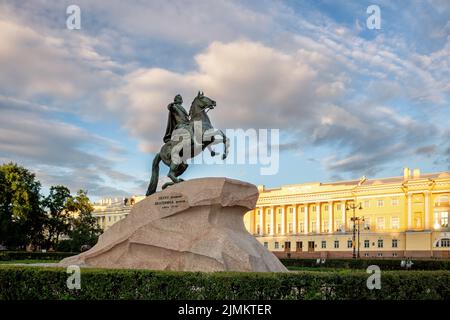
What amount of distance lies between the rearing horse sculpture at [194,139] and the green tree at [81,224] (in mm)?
46638

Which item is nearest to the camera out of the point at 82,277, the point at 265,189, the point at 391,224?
the point at 82,277

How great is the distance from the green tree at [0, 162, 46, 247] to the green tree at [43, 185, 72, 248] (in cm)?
409

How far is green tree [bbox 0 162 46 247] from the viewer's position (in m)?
55.4

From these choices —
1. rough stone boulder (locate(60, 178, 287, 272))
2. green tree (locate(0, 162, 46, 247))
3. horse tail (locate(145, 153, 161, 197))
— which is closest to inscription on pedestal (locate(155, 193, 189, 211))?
rough stone boulder (locate(60, 178, 287, 272))

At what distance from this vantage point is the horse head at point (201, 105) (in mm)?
17031

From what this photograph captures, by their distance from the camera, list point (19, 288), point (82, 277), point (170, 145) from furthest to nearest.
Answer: point (170, 145) → point (19, 288) → point (82, 277)

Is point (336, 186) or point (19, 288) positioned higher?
point (336, 186)

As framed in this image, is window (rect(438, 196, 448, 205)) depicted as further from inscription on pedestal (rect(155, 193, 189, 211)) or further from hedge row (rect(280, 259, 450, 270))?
inscription on pedestal (rect(155, 193, 189, 211))

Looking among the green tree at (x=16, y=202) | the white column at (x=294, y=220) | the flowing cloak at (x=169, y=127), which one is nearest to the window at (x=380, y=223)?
the white column at (x=294, y=220)

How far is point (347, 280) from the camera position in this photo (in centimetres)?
1075

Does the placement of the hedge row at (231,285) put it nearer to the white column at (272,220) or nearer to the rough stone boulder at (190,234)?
the rough stone boulder at (190,234)
